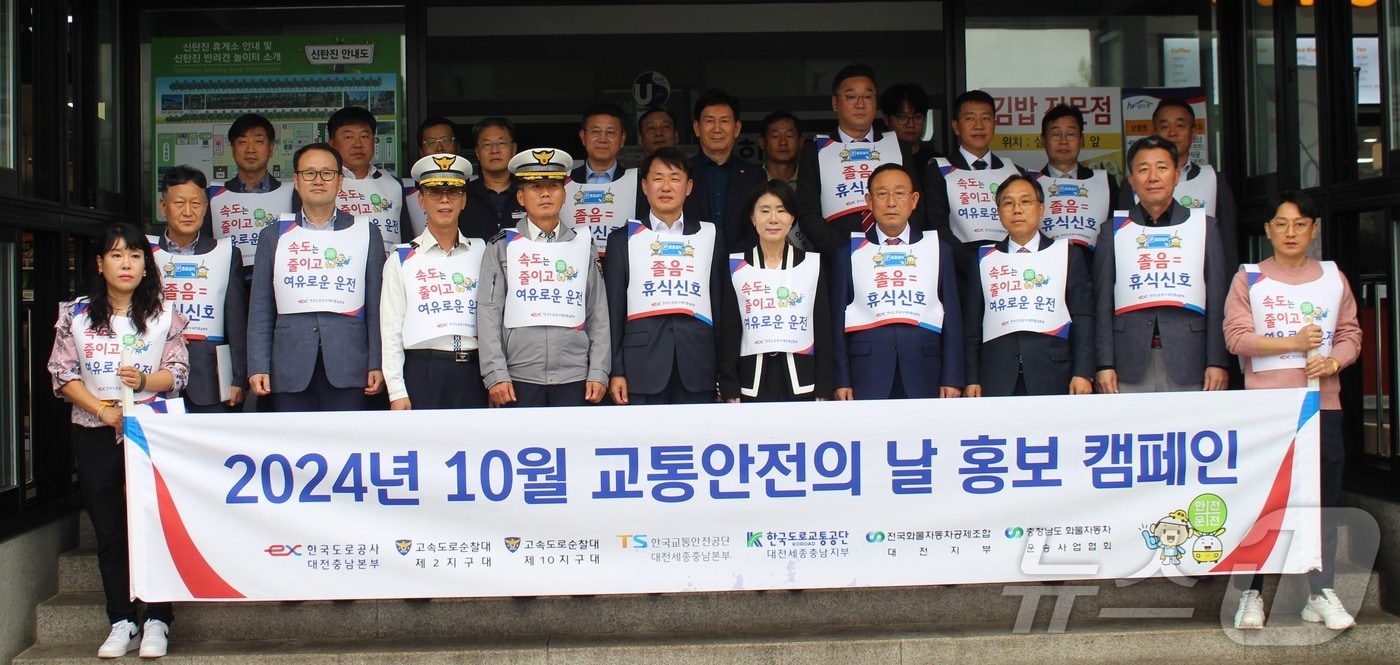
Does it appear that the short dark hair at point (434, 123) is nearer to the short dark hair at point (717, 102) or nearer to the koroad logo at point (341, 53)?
the koroad logo at point (341, 53)

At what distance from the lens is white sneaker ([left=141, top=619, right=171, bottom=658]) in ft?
15.5

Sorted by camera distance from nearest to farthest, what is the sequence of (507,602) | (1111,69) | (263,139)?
(507,602) → (263,139) → (1111,69)

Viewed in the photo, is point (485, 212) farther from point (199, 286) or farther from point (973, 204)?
point (973, 204)

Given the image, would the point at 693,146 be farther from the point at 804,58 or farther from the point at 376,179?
the point at 376,179

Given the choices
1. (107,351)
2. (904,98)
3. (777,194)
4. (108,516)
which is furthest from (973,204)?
(108,516)

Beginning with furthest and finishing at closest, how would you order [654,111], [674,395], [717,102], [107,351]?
[654,111] → [717,102] → [674,395] → [107,351]

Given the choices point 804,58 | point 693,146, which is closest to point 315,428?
point 693,146

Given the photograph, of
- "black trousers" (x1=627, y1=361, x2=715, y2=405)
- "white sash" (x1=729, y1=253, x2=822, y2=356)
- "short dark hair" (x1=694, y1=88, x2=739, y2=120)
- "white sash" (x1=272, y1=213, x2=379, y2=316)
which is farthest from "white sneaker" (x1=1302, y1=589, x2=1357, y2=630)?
"white sash" (x1=272, y1=213, x2=379, y2=316)

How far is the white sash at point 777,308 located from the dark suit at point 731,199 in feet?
1.65

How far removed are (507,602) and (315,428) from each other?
1.02 meters

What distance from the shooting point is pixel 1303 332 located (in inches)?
193

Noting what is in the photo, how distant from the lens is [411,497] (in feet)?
15.3

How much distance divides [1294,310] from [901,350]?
60.5 inches

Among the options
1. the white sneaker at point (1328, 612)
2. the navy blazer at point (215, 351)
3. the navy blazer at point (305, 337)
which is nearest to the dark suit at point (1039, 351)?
the white sneaker at point (1328, 612)
